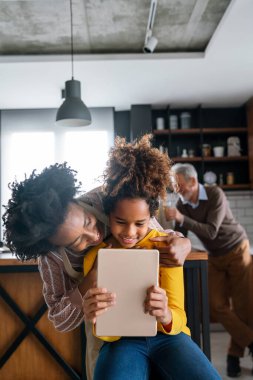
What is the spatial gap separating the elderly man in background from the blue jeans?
5.35 feet

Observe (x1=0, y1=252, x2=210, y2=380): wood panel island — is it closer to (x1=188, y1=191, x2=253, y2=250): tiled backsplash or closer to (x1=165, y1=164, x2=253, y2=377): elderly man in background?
(x1=165, y1=164, x2=253, y2=377): elderly man in background

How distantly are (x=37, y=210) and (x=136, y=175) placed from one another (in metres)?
0.31

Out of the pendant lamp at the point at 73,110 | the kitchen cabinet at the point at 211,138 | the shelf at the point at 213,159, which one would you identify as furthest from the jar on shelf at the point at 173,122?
the pendant lamp at the point at 73,110

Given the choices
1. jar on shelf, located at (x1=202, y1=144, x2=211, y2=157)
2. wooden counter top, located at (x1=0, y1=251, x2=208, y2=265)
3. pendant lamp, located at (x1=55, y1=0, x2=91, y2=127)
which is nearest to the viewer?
wooden counter top, located at (x1=0, y1=251, x2=208, y2=265)

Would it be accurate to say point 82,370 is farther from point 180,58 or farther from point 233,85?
point 233,85

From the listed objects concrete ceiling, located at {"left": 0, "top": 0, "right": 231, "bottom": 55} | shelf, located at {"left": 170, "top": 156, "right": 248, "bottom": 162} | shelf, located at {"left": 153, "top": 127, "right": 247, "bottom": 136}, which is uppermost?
concrete ceiling, located at {"left": 0, "top": 0, "right": 231, "bottom": 55}

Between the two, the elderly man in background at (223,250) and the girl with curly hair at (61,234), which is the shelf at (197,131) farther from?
the girl with curly hair at (61,234)

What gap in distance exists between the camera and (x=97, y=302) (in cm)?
106

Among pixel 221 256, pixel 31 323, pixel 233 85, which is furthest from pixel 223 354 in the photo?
pixel 233 85

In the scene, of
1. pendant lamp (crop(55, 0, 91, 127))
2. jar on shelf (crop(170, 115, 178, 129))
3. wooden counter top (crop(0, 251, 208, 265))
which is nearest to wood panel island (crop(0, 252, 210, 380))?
wooden counter top (crop(0, 251, 208, 265))

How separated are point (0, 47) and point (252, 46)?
2.32 m

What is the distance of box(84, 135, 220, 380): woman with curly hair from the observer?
3.73ft

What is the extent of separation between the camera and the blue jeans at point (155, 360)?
3.65 feet

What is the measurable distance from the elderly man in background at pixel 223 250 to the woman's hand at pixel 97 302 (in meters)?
1.77
